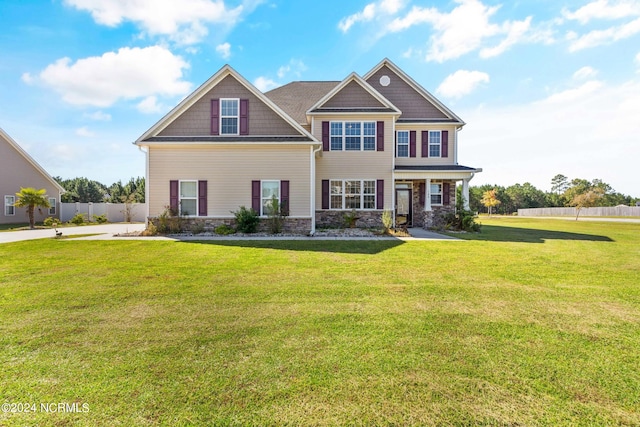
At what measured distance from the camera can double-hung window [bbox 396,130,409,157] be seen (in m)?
17.7

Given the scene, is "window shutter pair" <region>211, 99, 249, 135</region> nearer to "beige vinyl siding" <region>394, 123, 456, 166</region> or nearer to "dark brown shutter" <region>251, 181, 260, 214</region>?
"dark brown shutter" <region>251, 181, 260, 214</region>

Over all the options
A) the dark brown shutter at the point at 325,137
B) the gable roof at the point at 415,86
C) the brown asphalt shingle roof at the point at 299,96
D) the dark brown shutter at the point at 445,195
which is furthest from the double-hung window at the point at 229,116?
the dark brown shutter at the point at 445,195

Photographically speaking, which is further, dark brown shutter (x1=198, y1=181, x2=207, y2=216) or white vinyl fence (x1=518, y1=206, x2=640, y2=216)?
white vinyl fence (x1=518, y1=206, x2=640, y2=216)

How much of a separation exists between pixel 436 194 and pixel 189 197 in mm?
13992

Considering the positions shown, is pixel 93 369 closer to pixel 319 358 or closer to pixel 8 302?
pixel 319 358

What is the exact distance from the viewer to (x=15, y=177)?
22484 mm

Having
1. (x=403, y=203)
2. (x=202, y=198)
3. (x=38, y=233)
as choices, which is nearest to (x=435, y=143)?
(x=403, y=203)

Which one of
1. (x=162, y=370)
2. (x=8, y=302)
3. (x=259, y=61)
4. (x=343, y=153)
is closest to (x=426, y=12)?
(x=343, y=153)

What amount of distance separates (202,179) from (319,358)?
12.7m

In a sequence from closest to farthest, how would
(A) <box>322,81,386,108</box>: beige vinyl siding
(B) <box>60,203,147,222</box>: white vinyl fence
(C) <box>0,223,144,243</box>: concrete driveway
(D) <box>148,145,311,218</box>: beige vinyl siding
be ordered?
(C) <box>0,223,144,243</box>: concrete driveway → (D) <box>148,145,311,218</box>: beige vinyl siding → (A) <box>322,81,386,108</box>: beige vinyl siding → (B) <box>60,203,147,222</box>: white vinyl fence

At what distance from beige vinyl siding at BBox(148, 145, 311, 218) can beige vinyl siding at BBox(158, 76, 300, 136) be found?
0.85 meters

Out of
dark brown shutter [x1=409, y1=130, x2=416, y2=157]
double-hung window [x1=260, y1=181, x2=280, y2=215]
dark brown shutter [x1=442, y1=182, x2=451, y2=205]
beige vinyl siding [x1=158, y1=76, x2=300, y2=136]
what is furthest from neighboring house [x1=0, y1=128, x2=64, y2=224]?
dark brown shutter [x1=442, y1=182, x2=451, y2=205]

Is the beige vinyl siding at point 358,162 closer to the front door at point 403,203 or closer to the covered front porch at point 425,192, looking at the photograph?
the covered front porch at point 425,192

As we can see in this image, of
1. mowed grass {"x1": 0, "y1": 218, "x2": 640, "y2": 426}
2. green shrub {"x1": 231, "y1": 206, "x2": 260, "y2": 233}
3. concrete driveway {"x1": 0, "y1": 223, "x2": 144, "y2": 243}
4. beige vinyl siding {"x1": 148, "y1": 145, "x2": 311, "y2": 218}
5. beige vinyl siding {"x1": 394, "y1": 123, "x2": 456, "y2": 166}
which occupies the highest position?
beige vinyl siding {"x1": 394, "y1": 123, "x2": 456, "y2": 166}
